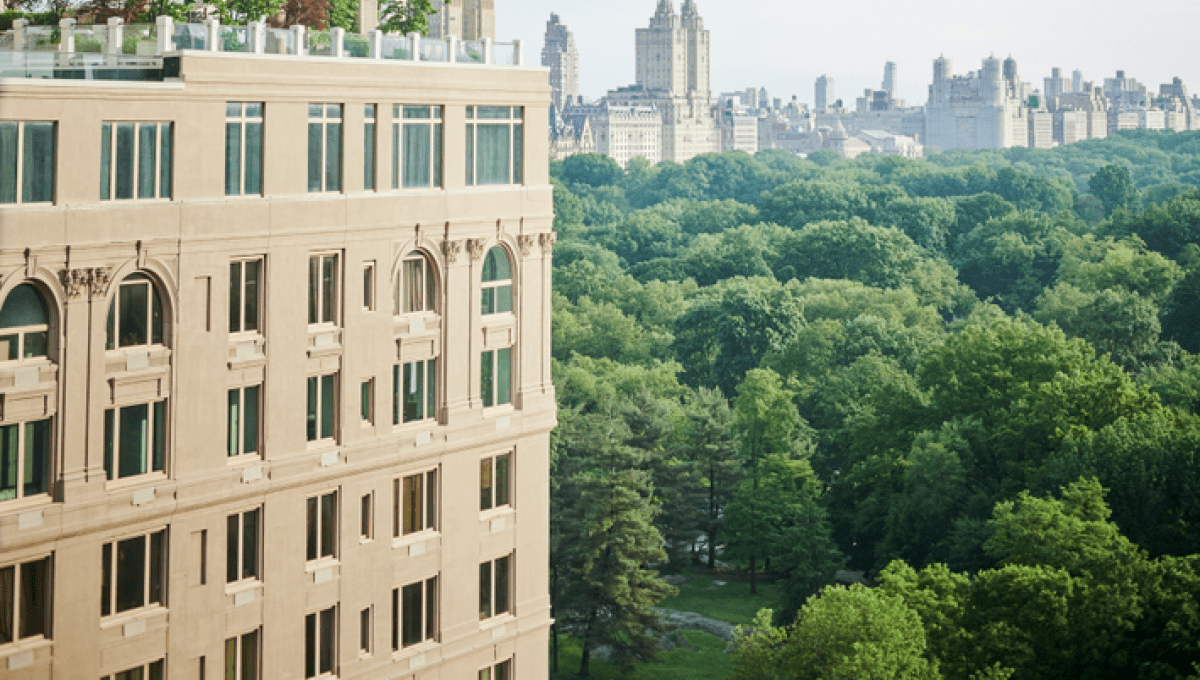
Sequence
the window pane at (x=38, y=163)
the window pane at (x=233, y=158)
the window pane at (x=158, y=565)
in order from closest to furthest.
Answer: the window pane at (x=38, y=163)
the window pane at (x=158, y=565)
the window pane at (x=233, y=158)

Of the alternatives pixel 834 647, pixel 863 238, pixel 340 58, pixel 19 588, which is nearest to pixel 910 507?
pixel 834 647

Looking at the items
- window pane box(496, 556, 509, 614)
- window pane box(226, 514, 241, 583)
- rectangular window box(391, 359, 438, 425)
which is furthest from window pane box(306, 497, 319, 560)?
window pane box(496, 556, 509, 614)

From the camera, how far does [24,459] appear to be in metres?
25.4

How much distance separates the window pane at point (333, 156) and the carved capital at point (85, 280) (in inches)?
222

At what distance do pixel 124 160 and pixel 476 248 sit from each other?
28.8 ft

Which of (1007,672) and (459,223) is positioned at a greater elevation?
(459,223)

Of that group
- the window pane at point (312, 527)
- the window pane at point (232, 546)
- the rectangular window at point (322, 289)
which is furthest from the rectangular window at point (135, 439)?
the rectangular window at point (322, 289)

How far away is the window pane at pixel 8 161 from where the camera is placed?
2462 cm

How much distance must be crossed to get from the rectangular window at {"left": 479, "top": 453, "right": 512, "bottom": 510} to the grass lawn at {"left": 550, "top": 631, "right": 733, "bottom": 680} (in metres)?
29.4

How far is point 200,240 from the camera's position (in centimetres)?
2755

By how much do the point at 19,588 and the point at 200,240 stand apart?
7153 mm

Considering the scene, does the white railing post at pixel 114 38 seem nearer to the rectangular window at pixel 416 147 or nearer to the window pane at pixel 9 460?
the rectangular window at pixel 416 147

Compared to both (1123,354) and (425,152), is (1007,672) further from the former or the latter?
(1123,354)

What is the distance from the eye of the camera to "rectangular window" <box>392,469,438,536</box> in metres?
31.8
